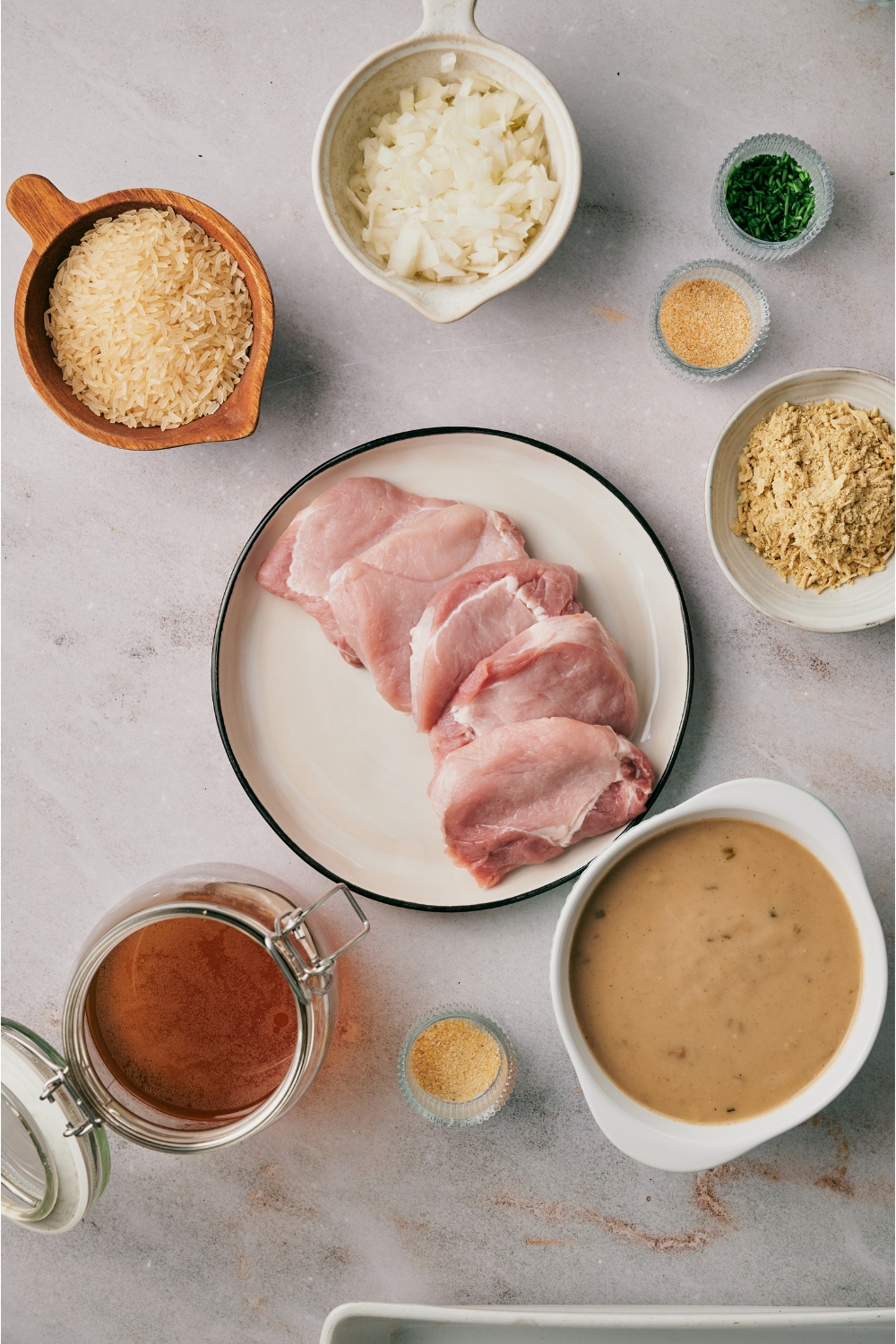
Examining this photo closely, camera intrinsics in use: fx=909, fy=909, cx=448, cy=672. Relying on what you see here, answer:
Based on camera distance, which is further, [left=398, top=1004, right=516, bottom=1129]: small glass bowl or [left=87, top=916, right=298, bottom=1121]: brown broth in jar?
[left=398, top=1004, right=516, bottom=1129]: small glass bowl

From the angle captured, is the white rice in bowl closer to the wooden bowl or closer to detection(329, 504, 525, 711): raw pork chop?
the wooden bowl

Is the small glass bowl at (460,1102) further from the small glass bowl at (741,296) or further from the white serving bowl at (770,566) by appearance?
the small glass bowl at (741,296)

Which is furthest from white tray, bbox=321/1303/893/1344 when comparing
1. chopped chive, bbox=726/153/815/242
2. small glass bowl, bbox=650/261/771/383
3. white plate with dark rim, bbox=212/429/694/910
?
chopped chive, bbox=726/153/815/242

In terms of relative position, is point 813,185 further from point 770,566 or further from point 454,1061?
point 454,1061

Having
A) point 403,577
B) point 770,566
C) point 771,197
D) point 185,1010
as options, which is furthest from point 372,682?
point 771,197

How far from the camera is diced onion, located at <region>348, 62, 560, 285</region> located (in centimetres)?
167

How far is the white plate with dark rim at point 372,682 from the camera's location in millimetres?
1769

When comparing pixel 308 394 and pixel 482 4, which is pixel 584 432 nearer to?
pixel 308 394

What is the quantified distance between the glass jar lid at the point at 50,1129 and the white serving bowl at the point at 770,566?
144 cm

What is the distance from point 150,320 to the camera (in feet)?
5.41

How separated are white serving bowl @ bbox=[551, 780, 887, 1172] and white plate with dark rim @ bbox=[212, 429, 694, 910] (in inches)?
10.5

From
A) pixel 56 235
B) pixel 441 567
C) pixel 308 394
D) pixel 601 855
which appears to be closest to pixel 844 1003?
pixel 601 855

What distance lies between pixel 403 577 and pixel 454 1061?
940mm

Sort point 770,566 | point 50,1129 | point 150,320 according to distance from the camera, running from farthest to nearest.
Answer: point 770,566
point 150,320
point 50,1129
